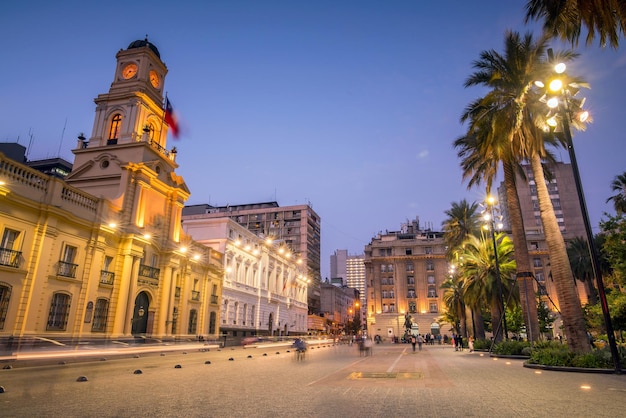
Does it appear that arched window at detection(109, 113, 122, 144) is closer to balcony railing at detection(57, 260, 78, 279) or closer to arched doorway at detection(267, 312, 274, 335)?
balcony railing at detection(57, 260, 78, 279)

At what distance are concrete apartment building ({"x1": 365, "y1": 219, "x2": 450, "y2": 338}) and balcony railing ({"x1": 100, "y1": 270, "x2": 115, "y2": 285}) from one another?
6575cm

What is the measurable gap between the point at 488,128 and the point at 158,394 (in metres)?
20.4

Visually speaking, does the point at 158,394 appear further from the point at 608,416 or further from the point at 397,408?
the point at 608,416

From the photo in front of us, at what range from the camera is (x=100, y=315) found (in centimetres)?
2739

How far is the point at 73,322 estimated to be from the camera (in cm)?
2489

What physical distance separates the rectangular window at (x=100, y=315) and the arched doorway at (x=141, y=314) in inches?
130

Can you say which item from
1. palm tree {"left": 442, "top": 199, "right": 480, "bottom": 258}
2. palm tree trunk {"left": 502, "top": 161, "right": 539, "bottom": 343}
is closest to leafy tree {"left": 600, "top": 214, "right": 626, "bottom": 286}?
palm tree trunk {"left": 502, "top": 161, "right": 539, "bottom": 343}

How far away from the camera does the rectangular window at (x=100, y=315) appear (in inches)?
1058

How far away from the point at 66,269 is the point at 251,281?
30325 millimetres

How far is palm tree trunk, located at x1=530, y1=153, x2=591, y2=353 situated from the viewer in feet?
50.1

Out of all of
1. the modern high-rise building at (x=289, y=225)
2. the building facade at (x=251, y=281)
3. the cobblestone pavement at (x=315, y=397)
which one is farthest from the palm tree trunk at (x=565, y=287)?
Answer: the modern high-rise building at (x=289, y=225)

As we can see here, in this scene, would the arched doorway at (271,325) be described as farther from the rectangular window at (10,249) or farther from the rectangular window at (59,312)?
the rectangular window at (10,249)

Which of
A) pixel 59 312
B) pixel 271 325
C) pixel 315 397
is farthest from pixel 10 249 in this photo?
pixel 271 325

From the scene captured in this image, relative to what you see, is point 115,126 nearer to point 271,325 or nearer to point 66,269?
point 66,269
